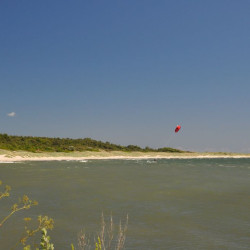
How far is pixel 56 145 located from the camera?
92375 mm

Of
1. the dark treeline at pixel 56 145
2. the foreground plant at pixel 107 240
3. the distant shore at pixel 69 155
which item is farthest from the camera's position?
the dark treeline at pixel 56 145

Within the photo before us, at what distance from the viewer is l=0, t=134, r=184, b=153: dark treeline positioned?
260 ft

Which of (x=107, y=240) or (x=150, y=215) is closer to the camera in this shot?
(x=107, y=240)

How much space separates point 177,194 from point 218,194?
106 inches

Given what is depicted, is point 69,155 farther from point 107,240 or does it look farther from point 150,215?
point 107,240

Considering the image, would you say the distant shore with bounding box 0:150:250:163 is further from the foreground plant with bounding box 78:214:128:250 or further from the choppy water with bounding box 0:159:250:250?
the foreground plant with bounding box 78:214:128:250

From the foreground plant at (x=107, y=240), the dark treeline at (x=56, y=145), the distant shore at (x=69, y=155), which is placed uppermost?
the dark treeline at (x=56, y=145)

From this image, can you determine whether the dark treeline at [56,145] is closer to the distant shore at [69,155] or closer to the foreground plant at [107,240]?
the distant shore at [69,155]

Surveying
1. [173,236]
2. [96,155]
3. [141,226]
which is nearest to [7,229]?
[141,226]

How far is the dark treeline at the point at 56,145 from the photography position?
79188mm

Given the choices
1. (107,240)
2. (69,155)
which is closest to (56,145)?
(69,155)

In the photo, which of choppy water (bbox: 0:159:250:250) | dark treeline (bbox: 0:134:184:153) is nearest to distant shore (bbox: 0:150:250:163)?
dark treeline (bbox: 0:134:184:153)

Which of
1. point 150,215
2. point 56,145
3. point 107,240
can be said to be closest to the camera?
point 107,240

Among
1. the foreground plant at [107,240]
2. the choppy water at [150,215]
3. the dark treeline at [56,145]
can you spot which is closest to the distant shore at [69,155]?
the dark treeline at [56,145]
